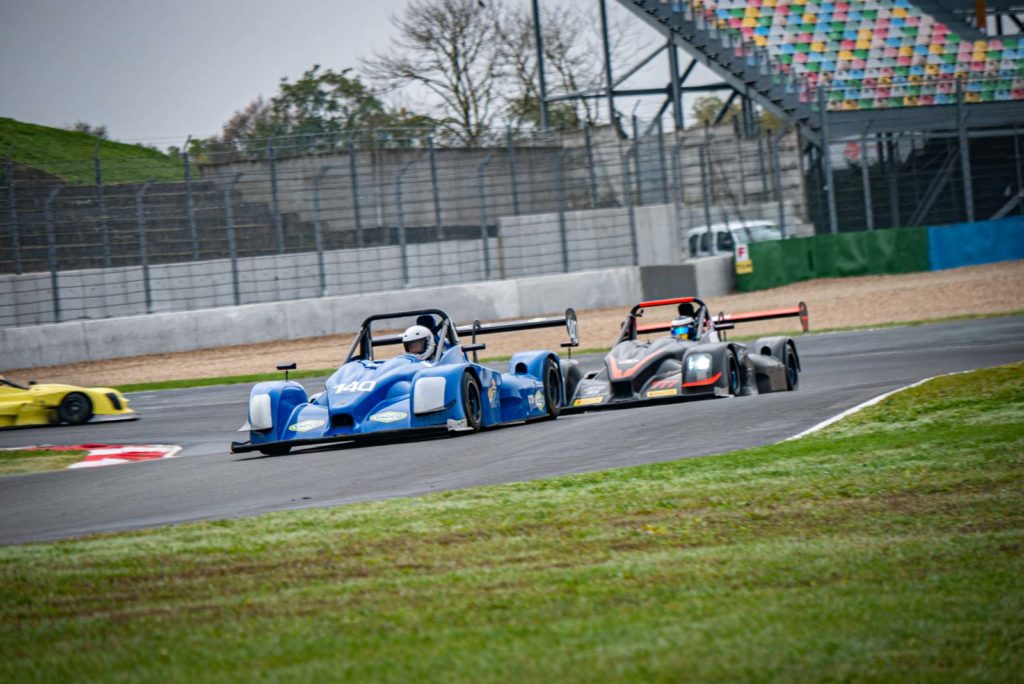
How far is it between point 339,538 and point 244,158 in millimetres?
25413

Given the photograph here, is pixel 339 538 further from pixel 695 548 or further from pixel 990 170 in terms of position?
pixel 990 170

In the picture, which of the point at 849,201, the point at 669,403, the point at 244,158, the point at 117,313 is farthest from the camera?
the point at 849,201

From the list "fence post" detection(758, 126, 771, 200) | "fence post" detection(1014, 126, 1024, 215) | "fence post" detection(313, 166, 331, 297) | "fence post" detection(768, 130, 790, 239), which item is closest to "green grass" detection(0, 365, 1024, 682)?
"fence post" detection(313, 166, 331, 297)

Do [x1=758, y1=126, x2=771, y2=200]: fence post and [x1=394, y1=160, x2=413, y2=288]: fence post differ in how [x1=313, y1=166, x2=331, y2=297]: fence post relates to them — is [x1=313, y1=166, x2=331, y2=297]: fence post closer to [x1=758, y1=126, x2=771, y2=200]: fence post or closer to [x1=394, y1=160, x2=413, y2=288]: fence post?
[x1=394, y1=160, x2=413, y2=288]: fence post

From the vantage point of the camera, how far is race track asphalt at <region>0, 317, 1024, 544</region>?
8773mm

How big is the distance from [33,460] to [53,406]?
4.30 meters

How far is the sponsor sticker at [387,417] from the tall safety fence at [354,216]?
15561mm

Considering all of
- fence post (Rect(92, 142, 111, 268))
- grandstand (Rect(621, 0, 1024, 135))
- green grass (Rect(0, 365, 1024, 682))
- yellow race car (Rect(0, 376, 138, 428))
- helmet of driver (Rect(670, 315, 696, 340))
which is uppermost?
grandstand (Rect(621, 0, 1024, 135))

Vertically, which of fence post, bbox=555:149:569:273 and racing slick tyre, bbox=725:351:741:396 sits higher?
fence post, bbox=555:149:569:273

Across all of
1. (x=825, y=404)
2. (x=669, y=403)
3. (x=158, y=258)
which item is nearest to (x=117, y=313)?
(x=158, y=258)

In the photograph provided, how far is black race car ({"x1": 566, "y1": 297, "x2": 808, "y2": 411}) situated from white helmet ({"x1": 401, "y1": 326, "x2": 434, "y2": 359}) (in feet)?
8.11

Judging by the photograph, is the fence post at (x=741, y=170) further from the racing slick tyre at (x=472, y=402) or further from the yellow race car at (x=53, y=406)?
the racing slick tyre at (x=472, y=402)

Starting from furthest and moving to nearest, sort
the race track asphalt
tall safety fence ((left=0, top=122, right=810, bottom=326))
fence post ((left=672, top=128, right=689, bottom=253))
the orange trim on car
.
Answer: fence post ((left=672, top=128, right=689, bottom=253)) < tall safety fence ((left=0, top=122, right=810, bottom=326)) < the orange trim on car < the race track asphalt

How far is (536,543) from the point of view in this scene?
656 cm
